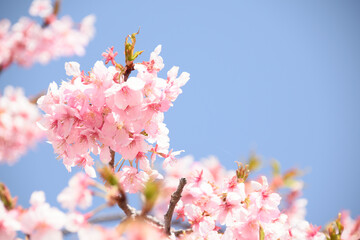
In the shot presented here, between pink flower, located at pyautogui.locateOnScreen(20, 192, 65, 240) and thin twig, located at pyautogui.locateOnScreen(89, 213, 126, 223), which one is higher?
thin twig, located at pyautogui.locateOnScreen(89, 213, 126, 223)

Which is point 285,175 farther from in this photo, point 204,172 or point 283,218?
point 204,172

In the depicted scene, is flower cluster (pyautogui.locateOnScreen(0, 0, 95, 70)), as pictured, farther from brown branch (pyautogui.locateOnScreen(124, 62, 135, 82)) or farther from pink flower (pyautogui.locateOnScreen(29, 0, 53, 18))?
brown branch (pyautogui.locateOnScreen(124, 62, 135, 82))

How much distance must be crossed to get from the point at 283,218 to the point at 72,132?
165 centimetres

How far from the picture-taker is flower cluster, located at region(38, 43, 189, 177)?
1687 mm

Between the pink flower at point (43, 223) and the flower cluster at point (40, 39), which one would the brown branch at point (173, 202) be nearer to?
the pink flower at point (43, 223)

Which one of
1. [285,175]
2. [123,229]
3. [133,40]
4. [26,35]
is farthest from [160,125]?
[26,35]

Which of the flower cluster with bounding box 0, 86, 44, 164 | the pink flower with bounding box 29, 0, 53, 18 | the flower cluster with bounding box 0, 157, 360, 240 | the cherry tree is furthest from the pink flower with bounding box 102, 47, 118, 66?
the pink flower with bounding box 29, 0, 53, 18

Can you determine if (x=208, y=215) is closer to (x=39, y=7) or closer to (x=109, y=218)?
(x=109, y=218)

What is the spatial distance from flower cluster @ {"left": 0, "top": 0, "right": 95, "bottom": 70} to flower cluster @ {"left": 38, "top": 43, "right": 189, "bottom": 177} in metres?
4.86

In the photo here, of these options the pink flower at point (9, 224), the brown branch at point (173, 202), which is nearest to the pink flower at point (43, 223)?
the pink flower at point (9, 224)

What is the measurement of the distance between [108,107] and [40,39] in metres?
8.96

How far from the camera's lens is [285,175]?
2393 millimetres

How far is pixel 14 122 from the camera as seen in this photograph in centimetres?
638

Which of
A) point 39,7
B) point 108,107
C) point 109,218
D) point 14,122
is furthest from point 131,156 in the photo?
point 39,7
